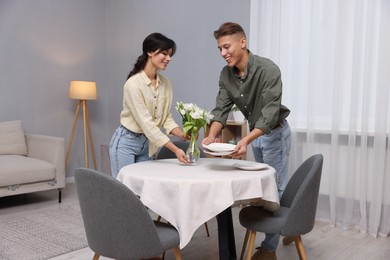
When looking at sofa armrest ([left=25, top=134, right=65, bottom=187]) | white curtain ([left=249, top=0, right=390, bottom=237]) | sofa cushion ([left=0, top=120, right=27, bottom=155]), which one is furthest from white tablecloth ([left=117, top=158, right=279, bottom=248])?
sofa cushion ([left=0, top=120, right=27, bottom=155])

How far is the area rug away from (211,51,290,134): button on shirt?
59.0 inches

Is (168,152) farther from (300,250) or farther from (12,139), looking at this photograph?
(12,139)

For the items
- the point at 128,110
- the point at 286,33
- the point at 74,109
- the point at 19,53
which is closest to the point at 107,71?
the point at 74,109

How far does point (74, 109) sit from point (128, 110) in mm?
3105

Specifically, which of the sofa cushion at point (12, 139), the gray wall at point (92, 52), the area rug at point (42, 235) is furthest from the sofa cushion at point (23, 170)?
the gray wall at point (92, 52)

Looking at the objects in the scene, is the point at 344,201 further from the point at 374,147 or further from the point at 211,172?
the point at 211,172

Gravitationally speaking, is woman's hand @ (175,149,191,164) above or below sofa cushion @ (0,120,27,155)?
above

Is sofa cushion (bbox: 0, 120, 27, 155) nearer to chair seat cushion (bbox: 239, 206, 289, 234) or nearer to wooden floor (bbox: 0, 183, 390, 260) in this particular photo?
wooden floor (bbox: 0, 183, 390, 260)

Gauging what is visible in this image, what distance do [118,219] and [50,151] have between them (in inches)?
113

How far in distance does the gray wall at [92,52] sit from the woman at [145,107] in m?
1.91

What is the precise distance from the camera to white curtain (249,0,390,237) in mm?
3305

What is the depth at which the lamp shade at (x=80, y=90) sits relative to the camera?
5.02m

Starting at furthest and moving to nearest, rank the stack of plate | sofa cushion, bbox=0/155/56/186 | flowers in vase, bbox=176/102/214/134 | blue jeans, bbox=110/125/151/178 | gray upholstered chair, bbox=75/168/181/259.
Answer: sofa cushion, bbox=0/155/56/186 < blue jeans, bbox=110/125/151/178 < flowers in vase, bbox=176/102/214/134 < the stack of plate < gray upholstered chair, bbox=75/168/181/259

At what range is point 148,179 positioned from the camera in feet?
6.55
